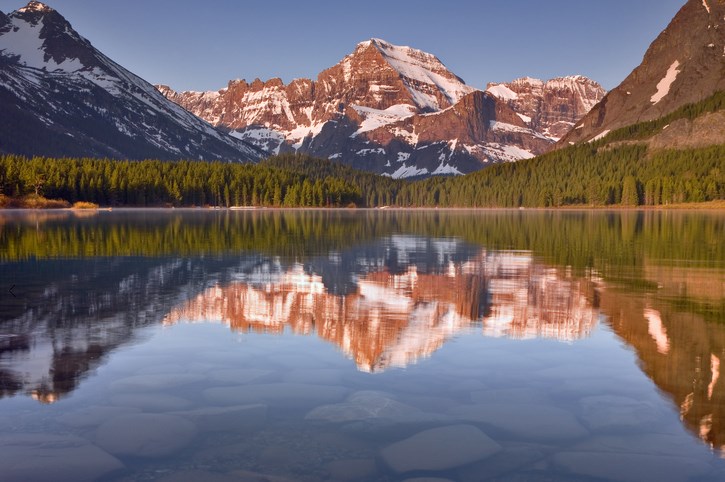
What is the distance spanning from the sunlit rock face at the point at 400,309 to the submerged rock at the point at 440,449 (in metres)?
4.68

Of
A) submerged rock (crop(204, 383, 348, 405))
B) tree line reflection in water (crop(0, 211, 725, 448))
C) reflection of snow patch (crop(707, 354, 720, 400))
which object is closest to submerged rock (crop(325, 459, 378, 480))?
submerged rock (crop(204, 383, 348, 405))

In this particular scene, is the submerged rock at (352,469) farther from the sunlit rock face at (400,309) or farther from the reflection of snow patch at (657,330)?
the reflection of snow patch at (657,330)

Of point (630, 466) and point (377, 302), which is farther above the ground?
point (377, 302)

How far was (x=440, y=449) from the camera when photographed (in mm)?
12023

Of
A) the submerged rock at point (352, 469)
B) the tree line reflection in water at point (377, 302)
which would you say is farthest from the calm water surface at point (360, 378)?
the tree line reflection in water at point (377, 302)

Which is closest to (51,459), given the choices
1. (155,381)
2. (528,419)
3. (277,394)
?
(155,381)

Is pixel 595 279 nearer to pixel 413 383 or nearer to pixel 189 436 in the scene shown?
pixel 413 383

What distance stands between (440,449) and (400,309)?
45.8 feet

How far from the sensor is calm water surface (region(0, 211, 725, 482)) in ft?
37.9

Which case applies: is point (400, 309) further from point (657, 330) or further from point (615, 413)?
point (615, 413)

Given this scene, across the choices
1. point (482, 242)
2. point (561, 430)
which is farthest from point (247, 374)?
point (482, 242)

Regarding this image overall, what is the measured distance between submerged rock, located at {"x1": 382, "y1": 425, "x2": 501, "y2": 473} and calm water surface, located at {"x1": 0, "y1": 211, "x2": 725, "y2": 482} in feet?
0.15

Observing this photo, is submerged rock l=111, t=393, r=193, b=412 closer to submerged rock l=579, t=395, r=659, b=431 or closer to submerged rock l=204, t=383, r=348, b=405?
submerged rock l=204, t=383, r=348, b=405

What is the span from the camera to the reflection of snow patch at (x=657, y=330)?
64.2 feet
